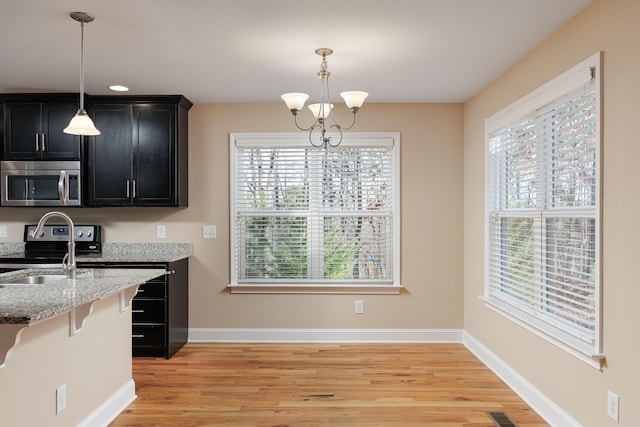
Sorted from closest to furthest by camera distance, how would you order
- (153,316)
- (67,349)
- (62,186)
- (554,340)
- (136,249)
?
(67,349)
(554,340)
(153,316)
(62,186)
(136,249)

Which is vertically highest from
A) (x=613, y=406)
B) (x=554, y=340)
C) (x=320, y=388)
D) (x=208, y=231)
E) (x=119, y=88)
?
(x=119, y=88)

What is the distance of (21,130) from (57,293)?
2.89 metres

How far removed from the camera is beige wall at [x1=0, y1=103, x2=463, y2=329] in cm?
461

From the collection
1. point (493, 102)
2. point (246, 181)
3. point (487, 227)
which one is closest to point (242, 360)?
point (246, 181)

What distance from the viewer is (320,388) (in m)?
3.40

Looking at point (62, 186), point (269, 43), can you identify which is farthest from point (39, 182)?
point (269, 43)

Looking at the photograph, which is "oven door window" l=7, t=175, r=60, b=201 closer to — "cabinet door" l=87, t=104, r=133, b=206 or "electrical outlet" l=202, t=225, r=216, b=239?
"cabinet door" l=87, t=104, r=133, b=206

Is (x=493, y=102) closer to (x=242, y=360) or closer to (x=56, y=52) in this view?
(x=242, y=360)

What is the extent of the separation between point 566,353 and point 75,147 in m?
4.28

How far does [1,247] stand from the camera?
15.0 ft

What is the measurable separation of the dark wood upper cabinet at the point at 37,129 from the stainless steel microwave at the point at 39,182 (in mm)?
74

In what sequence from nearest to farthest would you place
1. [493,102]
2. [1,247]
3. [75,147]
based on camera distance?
[493,102] < [75,147] < [1,247]

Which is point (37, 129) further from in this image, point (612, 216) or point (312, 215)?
point (612, 216)

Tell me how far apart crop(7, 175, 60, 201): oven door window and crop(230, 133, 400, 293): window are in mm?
1655
